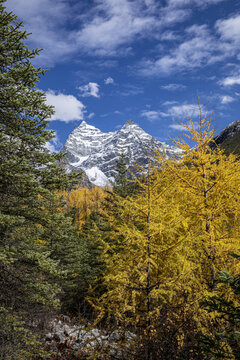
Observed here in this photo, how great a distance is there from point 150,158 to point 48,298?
619cm

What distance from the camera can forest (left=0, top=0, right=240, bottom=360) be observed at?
14.8 feet

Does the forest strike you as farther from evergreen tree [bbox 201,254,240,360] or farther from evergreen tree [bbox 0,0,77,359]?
evergreen tree [bbox 201,254,240,360]

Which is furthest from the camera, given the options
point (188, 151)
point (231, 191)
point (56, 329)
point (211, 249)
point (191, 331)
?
point (56, 329)

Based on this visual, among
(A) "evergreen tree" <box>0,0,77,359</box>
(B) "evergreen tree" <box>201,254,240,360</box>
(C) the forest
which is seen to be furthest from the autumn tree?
(A) "evergreen tree" <box>0,0,77,359</box>

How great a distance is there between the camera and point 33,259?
680 centimetres

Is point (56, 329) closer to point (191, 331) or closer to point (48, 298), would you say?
point (48, 298)

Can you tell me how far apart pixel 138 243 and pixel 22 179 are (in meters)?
4.19

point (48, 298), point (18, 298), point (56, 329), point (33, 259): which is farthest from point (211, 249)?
point (56, 329)

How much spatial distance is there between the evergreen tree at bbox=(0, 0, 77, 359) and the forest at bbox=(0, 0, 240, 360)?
0.04m

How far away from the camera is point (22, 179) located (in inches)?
260

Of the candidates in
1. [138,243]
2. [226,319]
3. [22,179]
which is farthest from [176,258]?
[22,179]

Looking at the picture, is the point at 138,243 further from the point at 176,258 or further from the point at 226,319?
the point at 226,319

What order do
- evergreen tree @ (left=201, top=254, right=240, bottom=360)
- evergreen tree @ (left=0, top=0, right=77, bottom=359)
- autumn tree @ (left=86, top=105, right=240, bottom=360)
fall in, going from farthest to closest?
evergreen tree @ (left=0, top=0, right=77, bottom=359), autumn tree @ (left=86, top=105, right=240, bottom=360), evergreen tree @ (left=201, top=254, right=240, bottom=360)

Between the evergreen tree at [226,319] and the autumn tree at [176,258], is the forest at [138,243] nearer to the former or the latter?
the autumn tree at [176,258]
